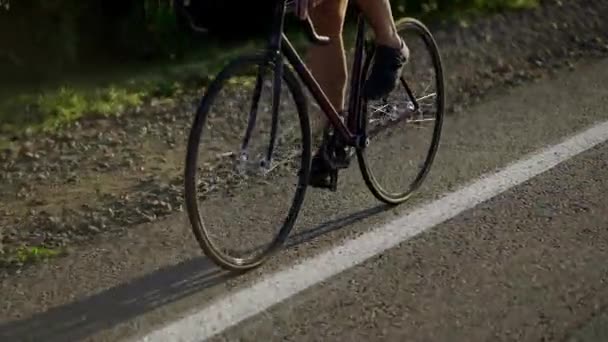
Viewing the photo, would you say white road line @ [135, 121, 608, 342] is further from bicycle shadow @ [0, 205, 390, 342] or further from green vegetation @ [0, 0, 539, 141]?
green vegetation @ [0, 0, 539, 141]

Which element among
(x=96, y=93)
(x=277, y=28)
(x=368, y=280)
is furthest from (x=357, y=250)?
(x=96, y=93)

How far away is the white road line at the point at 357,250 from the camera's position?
3768 millimetres

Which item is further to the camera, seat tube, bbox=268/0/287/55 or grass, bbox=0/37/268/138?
grass, bbox=0/37/268/138

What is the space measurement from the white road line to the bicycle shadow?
0.56 feet

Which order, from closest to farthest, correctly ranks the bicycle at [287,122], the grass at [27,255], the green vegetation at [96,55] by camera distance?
the bicycle at [287,122]
the grass at [27,255]
the green vegetation at [96,55]

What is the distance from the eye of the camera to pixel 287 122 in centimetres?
421

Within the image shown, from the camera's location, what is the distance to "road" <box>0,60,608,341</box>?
3.75m

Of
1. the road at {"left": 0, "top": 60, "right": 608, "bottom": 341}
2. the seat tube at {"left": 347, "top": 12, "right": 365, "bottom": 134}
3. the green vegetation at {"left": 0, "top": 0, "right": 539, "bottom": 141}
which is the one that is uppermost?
the seat tube at {"left": 347, "top": 12, "right": 365, "bottom": 134}

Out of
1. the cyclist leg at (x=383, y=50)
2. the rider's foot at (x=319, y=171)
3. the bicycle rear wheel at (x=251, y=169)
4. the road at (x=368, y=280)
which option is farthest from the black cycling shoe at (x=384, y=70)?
the road at (x=368, y=280)

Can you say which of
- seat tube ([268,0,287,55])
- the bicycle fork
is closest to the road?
the bicycle fork

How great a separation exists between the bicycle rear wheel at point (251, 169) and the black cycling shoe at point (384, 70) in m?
0.48

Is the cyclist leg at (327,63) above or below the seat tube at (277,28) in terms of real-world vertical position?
below

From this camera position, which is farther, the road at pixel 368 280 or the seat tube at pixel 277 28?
the seat tube at pixel 277 28

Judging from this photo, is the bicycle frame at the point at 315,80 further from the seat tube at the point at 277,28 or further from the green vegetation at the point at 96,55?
the green vegetation at the point at 96,55
